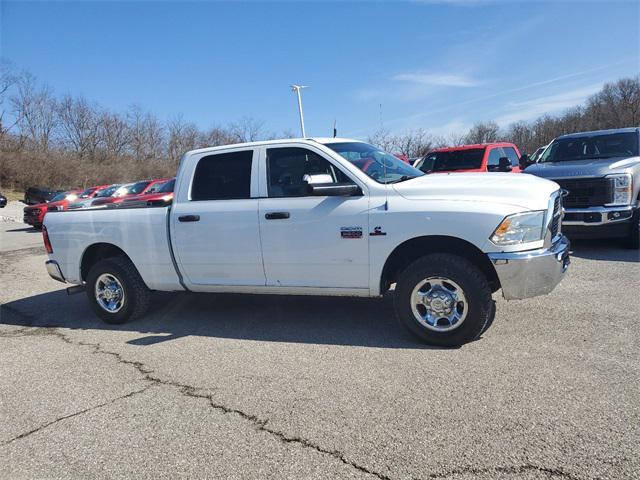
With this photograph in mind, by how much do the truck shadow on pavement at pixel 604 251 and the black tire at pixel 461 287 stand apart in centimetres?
452

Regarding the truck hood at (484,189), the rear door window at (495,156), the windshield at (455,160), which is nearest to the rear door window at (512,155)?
the rear door window at (495,156)

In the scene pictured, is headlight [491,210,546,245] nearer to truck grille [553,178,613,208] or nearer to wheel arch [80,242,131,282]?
wheel arch [80,242,131,282]

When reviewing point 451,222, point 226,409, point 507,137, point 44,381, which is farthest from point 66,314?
point 507,137

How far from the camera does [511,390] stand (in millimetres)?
3279

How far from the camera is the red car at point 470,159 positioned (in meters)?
11.0

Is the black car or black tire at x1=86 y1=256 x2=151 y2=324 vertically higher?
the black car

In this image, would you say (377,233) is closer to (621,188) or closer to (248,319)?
(248,319)

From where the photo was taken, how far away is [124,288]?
546 cm

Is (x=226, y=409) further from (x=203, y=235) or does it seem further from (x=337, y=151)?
(x=337, y=151)

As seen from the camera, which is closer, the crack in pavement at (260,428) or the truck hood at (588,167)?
the crack in pavement at (260,428)

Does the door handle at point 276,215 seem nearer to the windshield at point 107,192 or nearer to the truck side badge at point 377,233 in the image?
the truck side badge at point 377,233

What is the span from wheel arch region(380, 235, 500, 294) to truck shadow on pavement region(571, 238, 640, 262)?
13.5 ft

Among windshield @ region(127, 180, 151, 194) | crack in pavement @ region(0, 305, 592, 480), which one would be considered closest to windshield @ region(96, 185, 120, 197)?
windshield @ region(127, 180, 151, 194)

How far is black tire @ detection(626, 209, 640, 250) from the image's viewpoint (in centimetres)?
748
